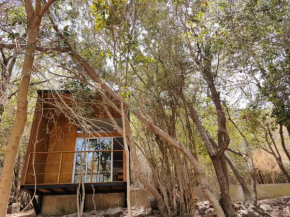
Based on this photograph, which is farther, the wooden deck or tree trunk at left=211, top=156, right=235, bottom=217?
the wooden deck

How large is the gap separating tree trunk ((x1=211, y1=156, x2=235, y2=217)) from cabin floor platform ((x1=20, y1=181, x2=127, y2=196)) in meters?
2.70

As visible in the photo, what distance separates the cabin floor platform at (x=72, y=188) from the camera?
654cm

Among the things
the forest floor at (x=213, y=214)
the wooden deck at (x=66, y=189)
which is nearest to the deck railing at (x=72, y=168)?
the wooden deck at (x=66, y=189)

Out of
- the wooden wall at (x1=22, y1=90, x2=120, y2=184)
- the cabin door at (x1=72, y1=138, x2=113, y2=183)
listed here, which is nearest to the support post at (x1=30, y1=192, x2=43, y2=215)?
the wooden wall at (x1=22, y1=90, x2=120, y2=184)

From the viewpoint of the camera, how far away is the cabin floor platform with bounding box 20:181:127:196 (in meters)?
6.54

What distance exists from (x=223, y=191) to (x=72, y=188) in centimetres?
432

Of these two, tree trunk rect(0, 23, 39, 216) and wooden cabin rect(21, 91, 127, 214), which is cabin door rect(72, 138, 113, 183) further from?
tree trunk rect(0, 23, 39, 216)

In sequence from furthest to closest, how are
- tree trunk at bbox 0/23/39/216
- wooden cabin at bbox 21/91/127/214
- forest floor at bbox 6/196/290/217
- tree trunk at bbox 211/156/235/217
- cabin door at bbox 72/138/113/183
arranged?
cabin door at bbox 72/138/113/183
wooden cabin at bbox 21/91/127/214
forest floor at bbox 6/196/290/217
tree trunk at bbox 211/156/235/217
tree trunk at bbox 0/23/39/216

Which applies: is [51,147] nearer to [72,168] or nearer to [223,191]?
[72,168]

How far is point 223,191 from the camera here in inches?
235

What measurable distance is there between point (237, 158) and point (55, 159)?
27.1 feet

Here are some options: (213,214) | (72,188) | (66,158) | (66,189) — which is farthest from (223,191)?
(66,158)

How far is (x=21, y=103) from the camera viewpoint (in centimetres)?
321

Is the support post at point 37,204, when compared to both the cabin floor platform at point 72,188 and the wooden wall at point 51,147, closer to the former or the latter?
the cabin floor platform at point 72,188
